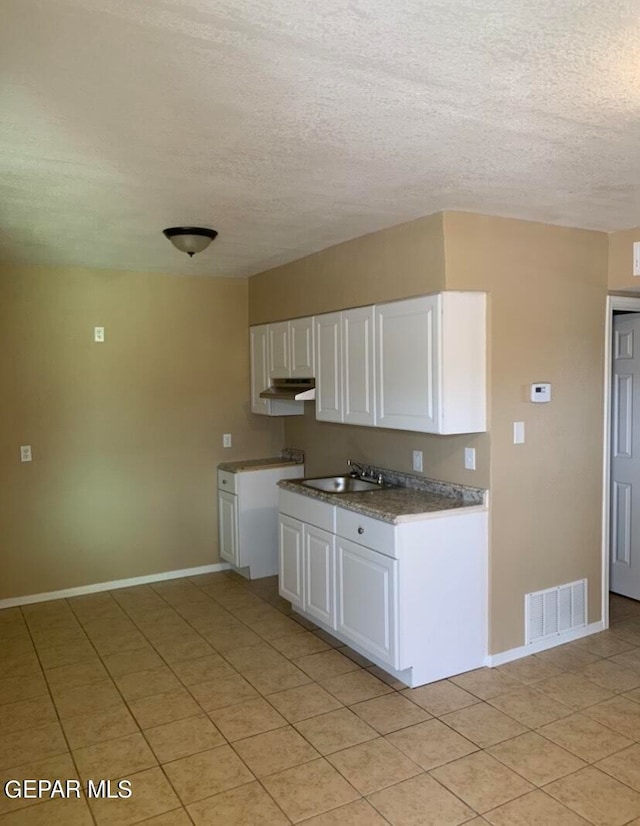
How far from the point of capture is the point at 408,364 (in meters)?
3.57

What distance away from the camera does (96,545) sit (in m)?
4.96

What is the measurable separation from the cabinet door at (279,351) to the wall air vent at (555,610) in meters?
2.38

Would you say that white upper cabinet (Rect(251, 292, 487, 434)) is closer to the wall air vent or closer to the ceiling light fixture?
the ceiling light fixture

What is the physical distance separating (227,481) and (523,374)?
2.67 m

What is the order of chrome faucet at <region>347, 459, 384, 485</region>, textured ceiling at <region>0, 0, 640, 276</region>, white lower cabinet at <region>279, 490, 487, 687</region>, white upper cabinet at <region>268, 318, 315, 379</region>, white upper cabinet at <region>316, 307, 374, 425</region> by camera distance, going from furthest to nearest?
white upper cabinet at <region>268, 318, 315, 379</region>, chrome faucet at <region>347, 459, 384, 485</region>, white upper cabinet at <region>316, 307, 374, 425</region>, white lower cabinet at <region>279, 490, 487, 687</region>, textured ceiling at <region>0, 0, 640, 276</region>

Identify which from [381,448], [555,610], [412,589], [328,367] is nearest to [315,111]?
[412,589]

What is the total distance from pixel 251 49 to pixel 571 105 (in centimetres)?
103

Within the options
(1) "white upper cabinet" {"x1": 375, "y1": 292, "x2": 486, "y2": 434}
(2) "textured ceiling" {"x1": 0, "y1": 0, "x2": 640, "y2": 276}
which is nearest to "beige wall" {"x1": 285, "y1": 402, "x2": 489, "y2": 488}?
(1) "white upper cabinet" {"x1": 375, "y1": 292, "x2": 486, "y2": 434}

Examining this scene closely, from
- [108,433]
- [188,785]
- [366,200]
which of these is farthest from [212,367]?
[188,785]

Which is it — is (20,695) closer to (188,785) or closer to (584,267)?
(188,785)

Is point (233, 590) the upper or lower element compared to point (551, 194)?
lower

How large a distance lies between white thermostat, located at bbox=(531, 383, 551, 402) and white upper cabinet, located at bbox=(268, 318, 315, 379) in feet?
5.20

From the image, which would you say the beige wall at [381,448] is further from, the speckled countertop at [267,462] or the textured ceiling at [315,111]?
the textured ceiling at [315,111]

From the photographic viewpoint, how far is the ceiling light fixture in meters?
3.57
